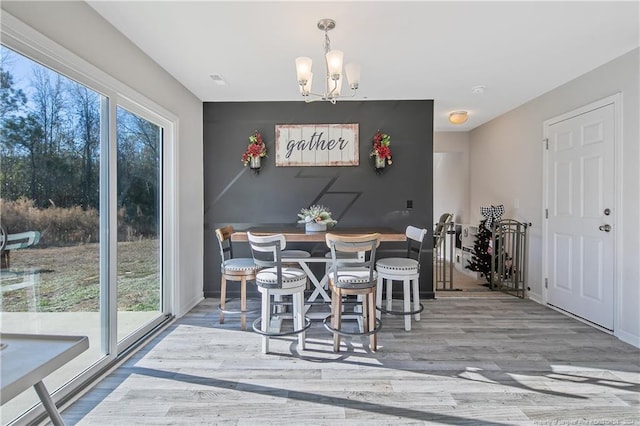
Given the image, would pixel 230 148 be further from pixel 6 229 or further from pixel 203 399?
pixel 203 399

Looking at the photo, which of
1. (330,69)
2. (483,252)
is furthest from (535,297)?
(330,69)

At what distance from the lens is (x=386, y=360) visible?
8.07 feet

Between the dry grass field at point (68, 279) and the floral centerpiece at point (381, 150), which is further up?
the floral centerpiece at point (381, 150)

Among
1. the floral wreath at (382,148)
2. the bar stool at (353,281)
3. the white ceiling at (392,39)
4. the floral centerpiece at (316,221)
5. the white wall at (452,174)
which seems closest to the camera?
the white ceiling at (392,39)

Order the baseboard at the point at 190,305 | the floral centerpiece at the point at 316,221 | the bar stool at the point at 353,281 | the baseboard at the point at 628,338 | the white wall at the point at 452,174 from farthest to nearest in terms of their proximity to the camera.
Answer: the white wall at the point at 452,174
the baseboard at the point at 190,305
the floral centerpiece at the point at 316,221
the baseboard at the point at 628,338
the bar stool at the point at 353,281

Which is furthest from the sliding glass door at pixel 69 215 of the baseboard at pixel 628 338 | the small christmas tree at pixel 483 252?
the small christmas tree at pixel 483 252

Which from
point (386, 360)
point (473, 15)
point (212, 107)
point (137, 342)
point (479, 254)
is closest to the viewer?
point (473, 15)

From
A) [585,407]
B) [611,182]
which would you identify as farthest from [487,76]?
[585,407]

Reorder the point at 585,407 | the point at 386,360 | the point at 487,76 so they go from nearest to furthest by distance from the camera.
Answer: the point at 585,407 → the point at 386,360 → the point at 487,76

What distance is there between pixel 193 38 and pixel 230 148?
169 centimetres

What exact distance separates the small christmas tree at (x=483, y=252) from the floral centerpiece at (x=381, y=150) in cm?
198

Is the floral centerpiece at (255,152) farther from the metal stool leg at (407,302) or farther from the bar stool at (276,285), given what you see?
the metal stool leg at (407,302)

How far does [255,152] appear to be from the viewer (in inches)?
153

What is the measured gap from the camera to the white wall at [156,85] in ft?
6.00
